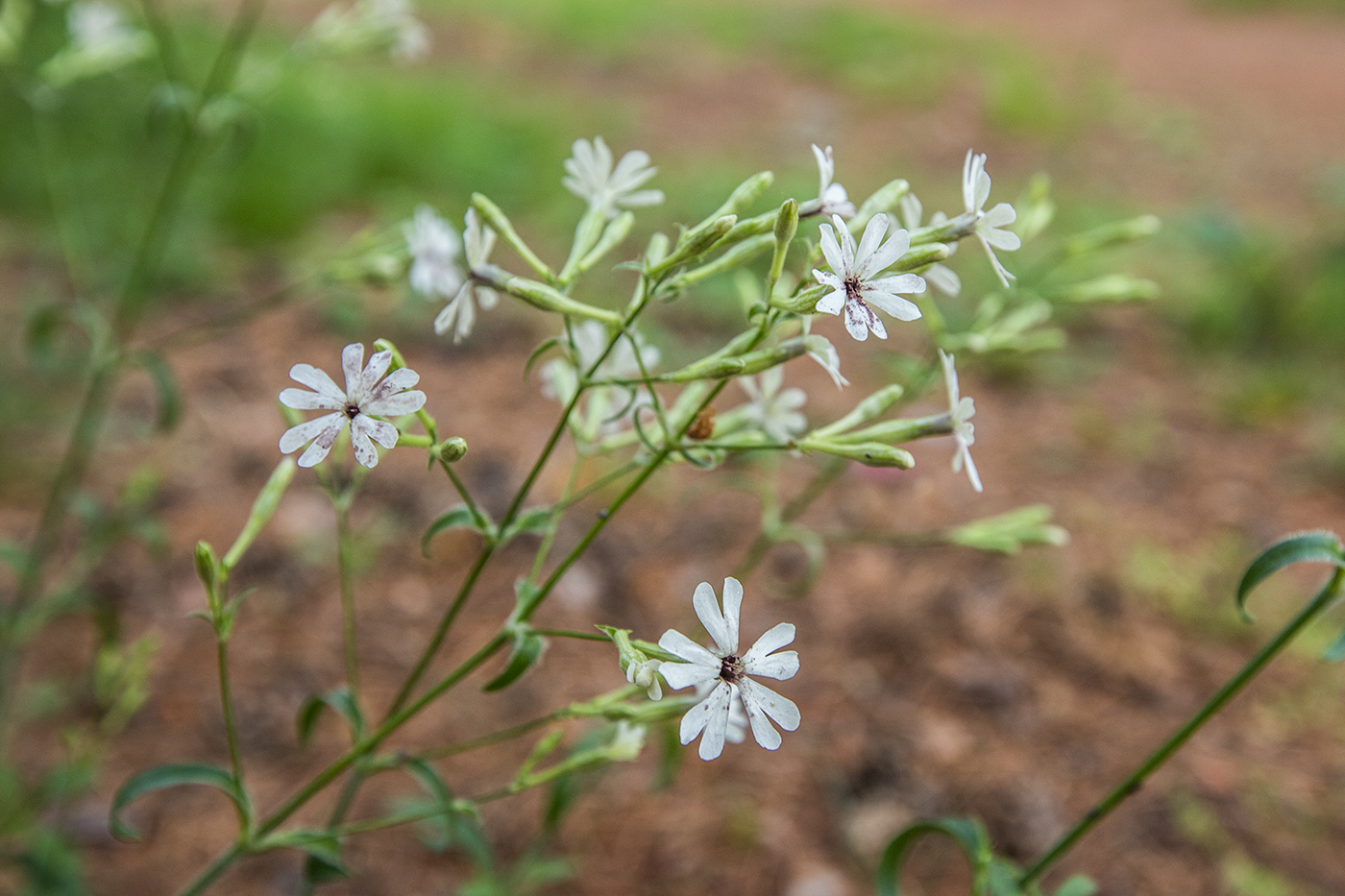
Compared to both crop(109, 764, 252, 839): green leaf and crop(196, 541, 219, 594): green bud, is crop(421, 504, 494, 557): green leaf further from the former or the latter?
crop(109, 764, 252, 839): green leaf

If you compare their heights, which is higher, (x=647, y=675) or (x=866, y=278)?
(x=866, y=278)

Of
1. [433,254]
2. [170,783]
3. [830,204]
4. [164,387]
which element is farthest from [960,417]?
[164,387]

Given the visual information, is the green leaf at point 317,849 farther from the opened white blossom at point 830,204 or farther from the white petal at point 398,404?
the opened white blossom at point 830,204

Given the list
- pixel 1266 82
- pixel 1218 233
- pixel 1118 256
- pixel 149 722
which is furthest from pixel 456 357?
pixel 1266 82

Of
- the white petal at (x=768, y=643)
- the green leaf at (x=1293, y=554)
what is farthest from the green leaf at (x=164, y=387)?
the green leaf at (x=1293, y=554)

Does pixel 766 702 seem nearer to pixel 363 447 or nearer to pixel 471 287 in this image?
pixel 363 447

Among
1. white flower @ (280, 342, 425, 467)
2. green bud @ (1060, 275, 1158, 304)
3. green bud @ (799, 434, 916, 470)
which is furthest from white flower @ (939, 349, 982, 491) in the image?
green bud @ (1060, 275, 1158, 304)
